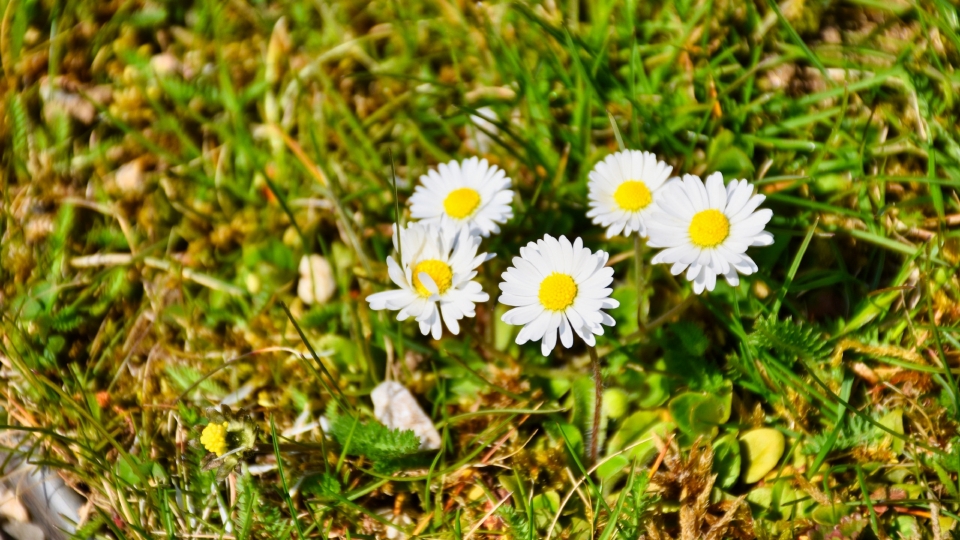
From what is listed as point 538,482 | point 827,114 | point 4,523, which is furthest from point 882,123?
point 4,523

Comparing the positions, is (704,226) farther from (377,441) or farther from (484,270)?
(377,441)

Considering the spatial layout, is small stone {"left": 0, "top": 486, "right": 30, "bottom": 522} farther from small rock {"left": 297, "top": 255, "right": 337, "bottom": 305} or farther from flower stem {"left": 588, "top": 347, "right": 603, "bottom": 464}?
flower stem {"left": 588, "top": 347, "right": 603, "bottom": 464}

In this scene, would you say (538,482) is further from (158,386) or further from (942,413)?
(158,386)

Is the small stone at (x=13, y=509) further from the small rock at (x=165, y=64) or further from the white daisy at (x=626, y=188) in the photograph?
the white daisy at (x=626, y=188)

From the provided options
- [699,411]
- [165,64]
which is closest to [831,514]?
[699,411]

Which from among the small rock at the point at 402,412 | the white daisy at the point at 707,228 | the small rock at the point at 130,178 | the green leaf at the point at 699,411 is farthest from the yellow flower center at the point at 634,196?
the small rock at the point at 130,178

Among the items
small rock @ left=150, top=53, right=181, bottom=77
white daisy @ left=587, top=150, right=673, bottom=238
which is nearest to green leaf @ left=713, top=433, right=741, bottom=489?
white daisy @ left=587, top=150, right=673, bottom=238

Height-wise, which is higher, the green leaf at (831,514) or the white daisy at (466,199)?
the white daisy at (466,199)
